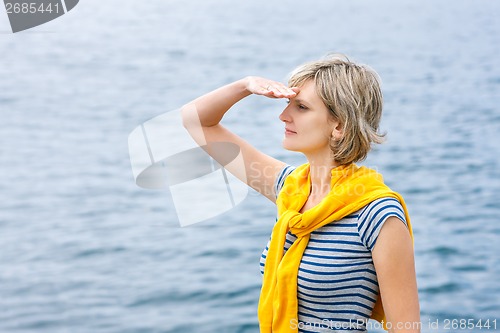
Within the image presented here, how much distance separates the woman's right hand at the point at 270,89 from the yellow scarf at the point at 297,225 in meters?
0.22

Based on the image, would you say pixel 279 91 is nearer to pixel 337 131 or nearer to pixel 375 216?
pixel 337 131

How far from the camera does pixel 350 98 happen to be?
196 cm

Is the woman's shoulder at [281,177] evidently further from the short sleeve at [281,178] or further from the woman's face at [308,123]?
the woman's face at [308,123]

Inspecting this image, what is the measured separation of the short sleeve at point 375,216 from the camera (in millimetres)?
1870

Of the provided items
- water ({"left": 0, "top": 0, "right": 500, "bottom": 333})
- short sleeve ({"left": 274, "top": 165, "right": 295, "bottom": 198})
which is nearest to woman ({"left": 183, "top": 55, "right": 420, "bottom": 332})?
short sleeve ({"left": 274, "top": 165, "right": 295, "bottom": 198})

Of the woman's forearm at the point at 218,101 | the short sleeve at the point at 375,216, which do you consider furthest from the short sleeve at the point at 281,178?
the short sleeve at the point at 375,216

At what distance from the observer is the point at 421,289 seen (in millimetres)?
5887

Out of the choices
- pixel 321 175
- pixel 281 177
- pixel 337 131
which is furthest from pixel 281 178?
pixel 337 131

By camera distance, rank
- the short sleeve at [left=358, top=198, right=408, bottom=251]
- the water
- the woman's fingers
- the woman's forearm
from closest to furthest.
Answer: the short sleeve at [left=358, top=198, right=408, bottom=251] < the woman's fingers < the woman's forearm < the water

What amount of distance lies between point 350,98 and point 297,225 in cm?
32

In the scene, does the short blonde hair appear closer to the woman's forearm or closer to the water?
the woman's forearm

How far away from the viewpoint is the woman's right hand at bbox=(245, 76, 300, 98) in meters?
1.99

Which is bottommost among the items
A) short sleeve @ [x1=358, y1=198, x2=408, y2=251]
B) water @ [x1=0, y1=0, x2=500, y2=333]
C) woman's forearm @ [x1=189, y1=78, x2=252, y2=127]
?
water @ [x1=0, y1=0, x2=500, y2=333]

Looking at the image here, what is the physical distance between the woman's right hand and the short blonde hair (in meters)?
0.05
